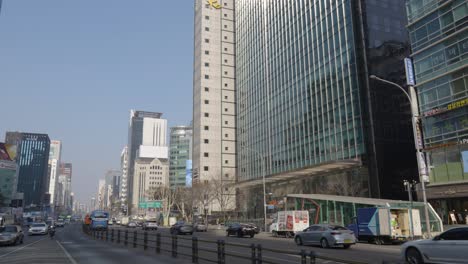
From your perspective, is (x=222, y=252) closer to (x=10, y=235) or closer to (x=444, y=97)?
(x=10, y=235)

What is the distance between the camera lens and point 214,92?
369 feet

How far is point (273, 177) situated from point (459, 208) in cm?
3523

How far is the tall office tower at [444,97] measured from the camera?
34.2 m

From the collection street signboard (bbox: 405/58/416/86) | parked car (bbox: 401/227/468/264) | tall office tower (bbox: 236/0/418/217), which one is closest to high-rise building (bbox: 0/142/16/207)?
tall office tower (bbox: 236/0/418/217)

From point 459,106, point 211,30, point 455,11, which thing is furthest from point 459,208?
point 211,30

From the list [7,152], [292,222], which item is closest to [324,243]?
[292,222]

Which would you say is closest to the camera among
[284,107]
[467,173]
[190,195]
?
Result: [467,173]

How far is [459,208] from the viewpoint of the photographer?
118 ft

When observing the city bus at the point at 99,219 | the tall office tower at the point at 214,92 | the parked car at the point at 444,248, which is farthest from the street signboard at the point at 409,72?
the tall office tower at the point at 214,92

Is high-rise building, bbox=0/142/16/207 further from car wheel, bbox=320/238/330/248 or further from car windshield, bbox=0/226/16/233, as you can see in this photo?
car wheel, bbox=320/238/330/248

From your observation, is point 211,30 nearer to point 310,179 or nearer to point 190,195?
point 190,195

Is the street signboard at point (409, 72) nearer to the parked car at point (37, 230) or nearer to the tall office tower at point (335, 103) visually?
the tall office tower at point (335, 103)

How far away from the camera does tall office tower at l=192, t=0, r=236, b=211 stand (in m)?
108

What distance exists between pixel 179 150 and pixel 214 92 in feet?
280
